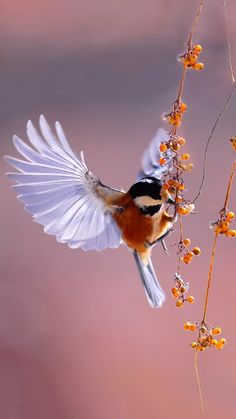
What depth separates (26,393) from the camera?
4.86 ft

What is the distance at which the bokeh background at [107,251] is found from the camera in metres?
1.50

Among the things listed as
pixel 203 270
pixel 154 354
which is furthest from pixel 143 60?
pixel 154 354

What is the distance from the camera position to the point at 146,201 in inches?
41.4

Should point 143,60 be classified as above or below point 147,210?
above

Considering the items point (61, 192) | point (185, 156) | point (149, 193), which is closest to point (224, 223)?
point (185, 156)

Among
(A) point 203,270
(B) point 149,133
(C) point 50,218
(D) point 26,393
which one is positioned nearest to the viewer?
(C) point 50,218

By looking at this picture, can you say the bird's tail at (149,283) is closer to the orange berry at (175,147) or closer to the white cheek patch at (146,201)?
the white cheek patch at (146,201)

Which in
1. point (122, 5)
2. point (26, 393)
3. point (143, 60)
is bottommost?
point (26, 393)

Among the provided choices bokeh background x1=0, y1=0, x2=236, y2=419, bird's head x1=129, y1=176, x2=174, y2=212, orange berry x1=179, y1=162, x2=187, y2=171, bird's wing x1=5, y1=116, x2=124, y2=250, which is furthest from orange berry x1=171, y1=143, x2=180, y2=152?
bokeh background x1=0, y1=0, x2=236, y2=419

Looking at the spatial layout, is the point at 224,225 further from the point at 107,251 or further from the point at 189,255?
the point at 107,251

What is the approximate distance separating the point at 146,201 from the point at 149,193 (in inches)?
1.7

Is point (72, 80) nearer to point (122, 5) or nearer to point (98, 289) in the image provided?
point (122, 5)

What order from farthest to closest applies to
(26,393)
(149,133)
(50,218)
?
(149,133)
(26,393)
(50,218)

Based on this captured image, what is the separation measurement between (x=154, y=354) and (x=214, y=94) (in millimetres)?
761
